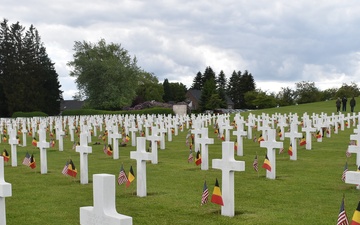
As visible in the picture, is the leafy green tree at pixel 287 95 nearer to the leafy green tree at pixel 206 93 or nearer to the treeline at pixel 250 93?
the treeline at pixel 250 93

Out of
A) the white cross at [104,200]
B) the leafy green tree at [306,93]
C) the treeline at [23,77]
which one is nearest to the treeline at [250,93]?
the leafy green tree at [306,93]

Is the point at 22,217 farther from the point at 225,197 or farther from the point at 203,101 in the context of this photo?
the point at 203,101

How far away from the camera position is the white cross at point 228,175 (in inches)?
284

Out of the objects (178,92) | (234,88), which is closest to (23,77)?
(234,88)

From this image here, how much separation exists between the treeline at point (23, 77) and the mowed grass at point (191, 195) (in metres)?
50.4

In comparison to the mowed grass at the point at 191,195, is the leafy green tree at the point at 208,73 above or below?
above

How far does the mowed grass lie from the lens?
7250 mm

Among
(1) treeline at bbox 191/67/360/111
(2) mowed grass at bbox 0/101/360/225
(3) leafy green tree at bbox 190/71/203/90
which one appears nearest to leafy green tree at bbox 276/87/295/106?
(1) treeline at bbox 191/67/360/111

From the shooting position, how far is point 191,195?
8.84m

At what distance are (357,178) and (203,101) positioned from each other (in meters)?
72.0

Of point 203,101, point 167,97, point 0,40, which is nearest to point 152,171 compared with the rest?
point 0,40

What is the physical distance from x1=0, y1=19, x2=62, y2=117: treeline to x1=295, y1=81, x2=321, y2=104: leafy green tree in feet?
148

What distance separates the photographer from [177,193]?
9.07 m

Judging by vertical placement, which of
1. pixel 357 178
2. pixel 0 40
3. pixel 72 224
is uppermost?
pixel 0 40
